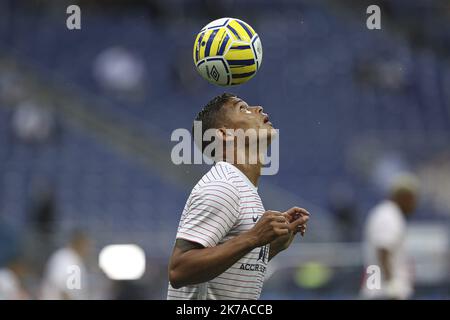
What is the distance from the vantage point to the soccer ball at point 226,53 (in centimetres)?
543

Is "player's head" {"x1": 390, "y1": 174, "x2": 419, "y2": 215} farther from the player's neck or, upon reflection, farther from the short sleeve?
the short sleeve

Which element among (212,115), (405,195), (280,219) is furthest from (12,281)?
(280,219)

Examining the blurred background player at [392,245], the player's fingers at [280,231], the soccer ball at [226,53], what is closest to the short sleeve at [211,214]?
the player's fingers at [280,231]

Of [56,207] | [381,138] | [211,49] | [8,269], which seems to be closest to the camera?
[211,49]

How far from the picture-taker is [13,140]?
55.2 ft

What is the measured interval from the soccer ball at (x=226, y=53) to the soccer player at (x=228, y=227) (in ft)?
1.71

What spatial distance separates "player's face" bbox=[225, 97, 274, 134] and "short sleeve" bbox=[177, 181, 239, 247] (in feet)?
1.39

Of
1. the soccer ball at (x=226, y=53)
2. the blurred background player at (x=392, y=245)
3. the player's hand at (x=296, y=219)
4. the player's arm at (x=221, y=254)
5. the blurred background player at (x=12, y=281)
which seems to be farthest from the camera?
the blurred background player at (x=12, y=281)

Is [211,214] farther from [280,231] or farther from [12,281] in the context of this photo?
[12,281]

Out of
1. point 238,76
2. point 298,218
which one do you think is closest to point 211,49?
point 238,76

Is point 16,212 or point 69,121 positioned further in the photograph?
point 69,121

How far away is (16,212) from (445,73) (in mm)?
8922

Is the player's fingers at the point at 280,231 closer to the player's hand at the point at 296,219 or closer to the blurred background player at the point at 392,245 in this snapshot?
the player's hand at the point at 296,219

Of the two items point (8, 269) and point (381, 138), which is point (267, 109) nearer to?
point (381, 138)
